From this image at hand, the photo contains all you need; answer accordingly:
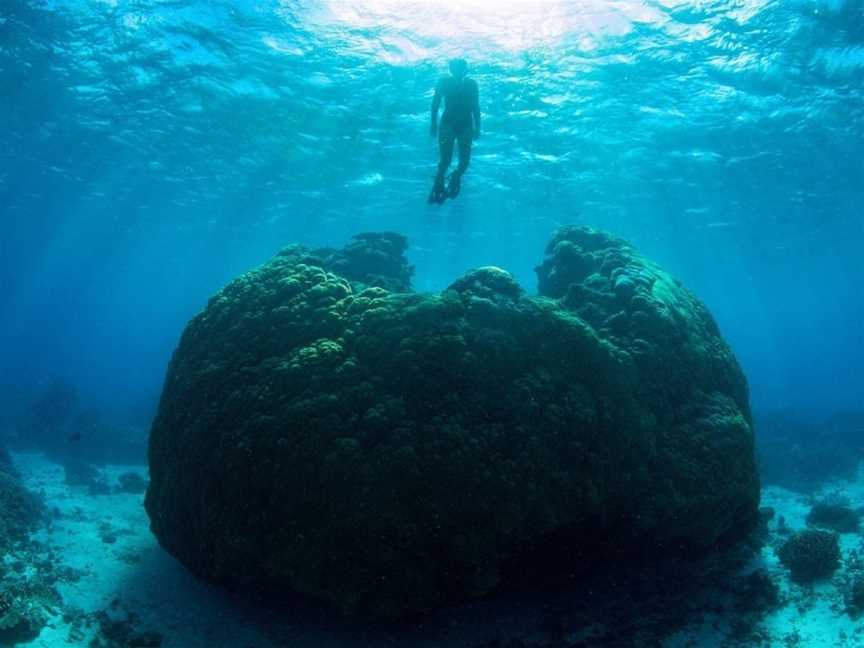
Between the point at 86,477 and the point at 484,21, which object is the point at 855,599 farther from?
the point at 86,477

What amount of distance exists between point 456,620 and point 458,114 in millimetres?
9384

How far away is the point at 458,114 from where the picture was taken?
1139 cm

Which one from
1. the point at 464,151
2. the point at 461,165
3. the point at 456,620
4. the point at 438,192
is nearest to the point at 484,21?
the point at 464,151

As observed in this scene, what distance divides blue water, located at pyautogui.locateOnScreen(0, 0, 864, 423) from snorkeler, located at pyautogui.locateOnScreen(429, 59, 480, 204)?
5.44 m

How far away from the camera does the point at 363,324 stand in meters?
8.27

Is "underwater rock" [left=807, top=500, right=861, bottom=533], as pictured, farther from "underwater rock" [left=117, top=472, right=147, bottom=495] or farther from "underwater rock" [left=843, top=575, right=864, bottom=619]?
"underwater rock" [left=117, top=472, right=147, bottom=495]

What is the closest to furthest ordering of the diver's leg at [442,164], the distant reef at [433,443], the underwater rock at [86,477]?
the distant reef at [433,443] < the diver's leg at [442,164] < the underwater rock at [86,477]

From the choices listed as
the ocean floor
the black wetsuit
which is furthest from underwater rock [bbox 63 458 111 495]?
the black wetsuit

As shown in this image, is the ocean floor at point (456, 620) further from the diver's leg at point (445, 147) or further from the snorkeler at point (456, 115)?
the diver's leg at point (445, 147)

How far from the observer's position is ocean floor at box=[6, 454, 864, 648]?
7379mm

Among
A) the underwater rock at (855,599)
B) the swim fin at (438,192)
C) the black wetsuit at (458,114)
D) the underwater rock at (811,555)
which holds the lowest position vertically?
the underwater rock at (855,599)

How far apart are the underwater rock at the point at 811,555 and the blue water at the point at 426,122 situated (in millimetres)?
13013

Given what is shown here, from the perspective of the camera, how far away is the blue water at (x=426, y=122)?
1581 centimetres

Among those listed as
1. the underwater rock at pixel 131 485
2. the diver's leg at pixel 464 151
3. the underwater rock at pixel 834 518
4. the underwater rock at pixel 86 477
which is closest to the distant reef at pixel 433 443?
the diver's leg at pixel 464 151
